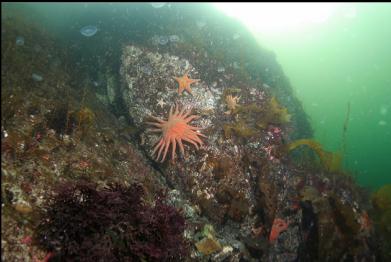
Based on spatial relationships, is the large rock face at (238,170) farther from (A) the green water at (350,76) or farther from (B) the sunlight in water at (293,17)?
(B) the sunlight in water at (293,17)

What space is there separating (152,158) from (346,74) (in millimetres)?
70179

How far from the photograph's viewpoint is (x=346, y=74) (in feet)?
220

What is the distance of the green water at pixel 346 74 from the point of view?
52.5 m

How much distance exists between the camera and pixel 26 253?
424cm

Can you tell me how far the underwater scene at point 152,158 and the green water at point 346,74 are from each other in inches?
1701

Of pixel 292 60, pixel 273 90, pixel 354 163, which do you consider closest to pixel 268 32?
pixel 292 60

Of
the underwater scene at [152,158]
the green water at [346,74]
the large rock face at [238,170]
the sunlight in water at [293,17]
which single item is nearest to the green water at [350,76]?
the green water at [346,74]

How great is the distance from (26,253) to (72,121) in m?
2.97

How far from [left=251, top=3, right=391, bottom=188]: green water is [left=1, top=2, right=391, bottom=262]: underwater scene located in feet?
142

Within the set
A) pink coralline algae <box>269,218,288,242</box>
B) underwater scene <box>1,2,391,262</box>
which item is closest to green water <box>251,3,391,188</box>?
underwater scene <box>1,2,391,262</box>

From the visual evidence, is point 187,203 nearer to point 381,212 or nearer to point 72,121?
point 72,121

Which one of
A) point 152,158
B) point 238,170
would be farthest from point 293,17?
point 152,158

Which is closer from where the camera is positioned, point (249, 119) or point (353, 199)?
point (353, 199)

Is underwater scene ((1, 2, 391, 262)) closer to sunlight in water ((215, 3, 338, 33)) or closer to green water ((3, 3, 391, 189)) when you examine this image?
green water ((3, 3, 391, 189))
